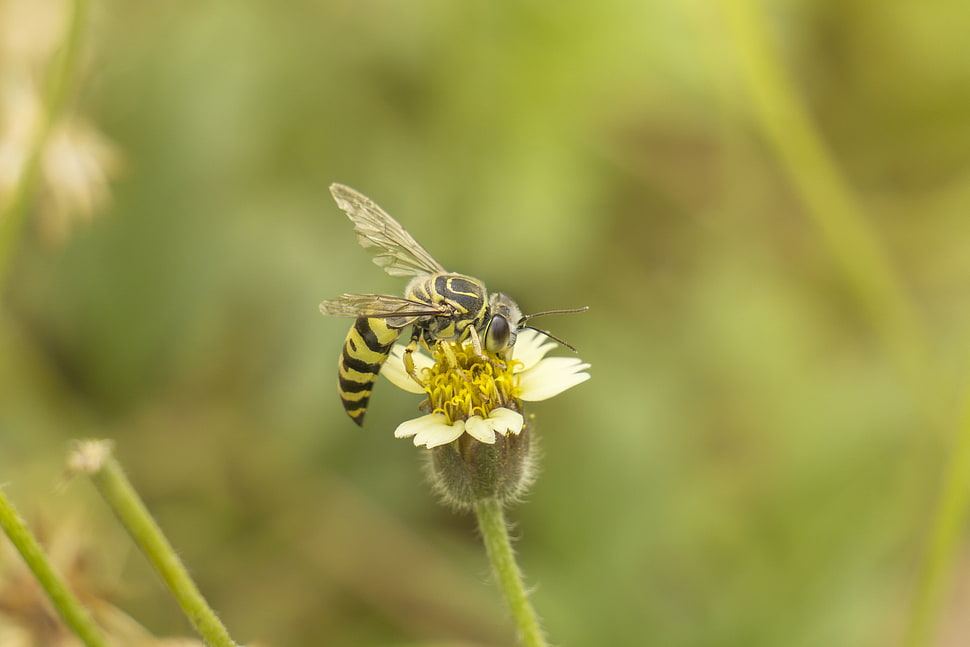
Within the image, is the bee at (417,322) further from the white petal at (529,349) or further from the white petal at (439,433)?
the white petal at (439,433)

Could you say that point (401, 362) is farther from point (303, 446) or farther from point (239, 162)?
point (239, 162)

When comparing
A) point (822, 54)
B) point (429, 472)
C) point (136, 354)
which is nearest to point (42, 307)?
point (136, 354)

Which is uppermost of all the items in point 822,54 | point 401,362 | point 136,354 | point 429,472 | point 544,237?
point 822,54

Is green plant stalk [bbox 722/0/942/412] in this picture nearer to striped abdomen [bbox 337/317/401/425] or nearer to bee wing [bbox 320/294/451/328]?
bee wing [bbox 320/294/451/328]

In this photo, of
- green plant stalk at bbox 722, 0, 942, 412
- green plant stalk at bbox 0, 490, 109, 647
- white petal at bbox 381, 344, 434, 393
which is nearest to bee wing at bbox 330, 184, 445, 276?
white petal at bbox 381, 344, 434, 393

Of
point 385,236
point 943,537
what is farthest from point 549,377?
point 943,537

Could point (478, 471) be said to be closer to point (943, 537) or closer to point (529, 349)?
point (529, 349)
